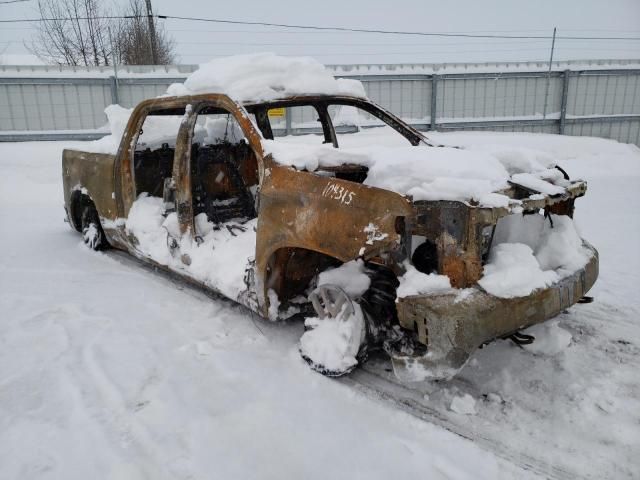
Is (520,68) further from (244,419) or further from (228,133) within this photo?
(244,419)

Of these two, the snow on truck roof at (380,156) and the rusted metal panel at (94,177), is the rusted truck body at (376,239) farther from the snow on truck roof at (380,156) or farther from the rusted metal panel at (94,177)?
the rusted metal panel at (94,177)

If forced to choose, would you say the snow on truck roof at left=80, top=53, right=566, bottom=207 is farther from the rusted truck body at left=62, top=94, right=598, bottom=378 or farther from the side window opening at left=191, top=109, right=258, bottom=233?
the side window opening at left=191, top=109, right=258, bottom=233

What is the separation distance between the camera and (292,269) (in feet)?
11.0

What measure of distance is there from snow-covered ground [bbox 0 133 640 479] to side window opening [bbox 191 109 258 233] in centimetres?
105

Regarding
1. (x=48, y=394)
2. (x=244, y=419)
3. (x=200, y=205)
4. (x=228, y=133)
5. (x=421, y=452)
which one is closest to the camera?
(x=421, y=452)

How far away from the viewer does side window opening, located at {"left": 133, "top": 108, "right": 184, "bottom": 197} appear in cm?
491

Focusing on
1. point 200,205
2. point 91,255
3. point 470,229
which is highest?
point 470,229

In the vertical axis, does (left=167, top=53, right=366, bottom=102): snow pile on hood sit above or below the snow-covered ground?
above

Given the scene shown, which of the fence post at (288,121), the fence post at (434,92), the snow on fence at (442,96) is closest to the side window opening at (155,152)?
the fence post at (288,121)

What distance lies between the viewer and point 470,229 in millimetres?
2424

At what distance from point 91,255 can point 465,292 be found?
14.9ft

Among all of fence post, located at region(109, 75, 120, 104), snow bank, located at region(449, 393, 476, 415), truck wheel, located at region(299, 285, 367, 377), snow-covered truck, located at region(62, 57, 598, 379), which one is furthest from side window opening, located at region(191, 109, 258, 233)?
fence post, located at region(109, 75, 120, 104)

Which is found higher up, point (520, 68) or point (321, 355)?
point (520, 68)

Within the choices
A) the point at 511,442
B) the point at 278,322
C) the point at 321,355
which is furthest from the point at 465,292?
the point at 278,322
